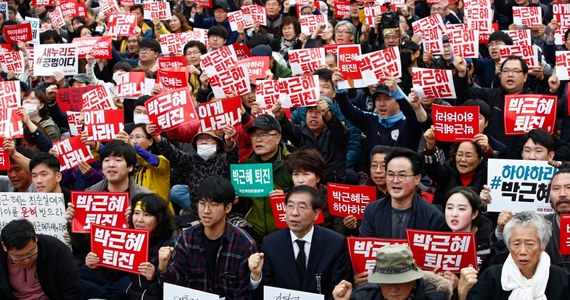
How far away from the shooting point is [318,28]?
14047 millimetres

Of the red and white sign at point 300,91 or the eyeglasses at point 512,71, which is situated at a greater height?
the eyeglasses at point 512,71

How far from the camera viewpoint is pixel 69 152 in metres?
9.37

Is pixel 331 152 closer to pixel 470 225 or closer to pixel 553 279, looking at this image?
pixel 470 225

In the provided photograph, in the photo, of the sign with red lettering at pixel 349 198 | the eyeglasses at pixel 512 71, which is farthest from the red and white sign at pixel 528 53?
the sign with red lettering at pixel 349 198

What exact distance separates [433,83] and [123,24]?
6361mm

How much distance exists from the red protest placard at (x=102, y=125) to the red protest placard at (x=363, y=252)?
11.5 feet

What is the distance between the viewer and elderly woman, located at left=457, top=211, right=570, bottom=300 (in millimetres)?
6035

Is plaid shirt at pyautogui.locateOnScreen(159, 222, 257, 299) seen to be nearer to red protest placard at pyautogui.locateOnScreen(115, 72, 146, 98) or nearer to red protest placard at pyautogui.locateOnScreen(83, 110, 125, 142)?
Answer: red protest placard at pyautogui.locateOnScreen(83, 110, 125, 142)

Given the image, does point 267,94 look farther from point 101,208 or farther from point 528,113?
point 101,208

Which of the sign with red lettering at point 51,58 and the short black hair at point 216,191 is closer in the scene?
the short black hair at point 216,191

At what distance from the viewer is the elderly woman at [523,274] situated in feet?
19.8

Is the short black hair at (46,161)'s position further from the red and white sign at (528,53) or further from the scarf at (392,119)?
the red and white sign at (528,53)

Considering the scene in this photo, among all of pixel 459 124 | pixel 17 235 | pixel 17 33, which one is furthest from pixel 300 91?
pixel 17 33

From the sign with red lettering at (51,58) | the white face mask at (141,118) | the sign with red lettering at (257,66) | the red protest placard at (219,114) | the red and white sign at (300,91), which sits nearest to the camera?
the red protest placard at (219,114)
